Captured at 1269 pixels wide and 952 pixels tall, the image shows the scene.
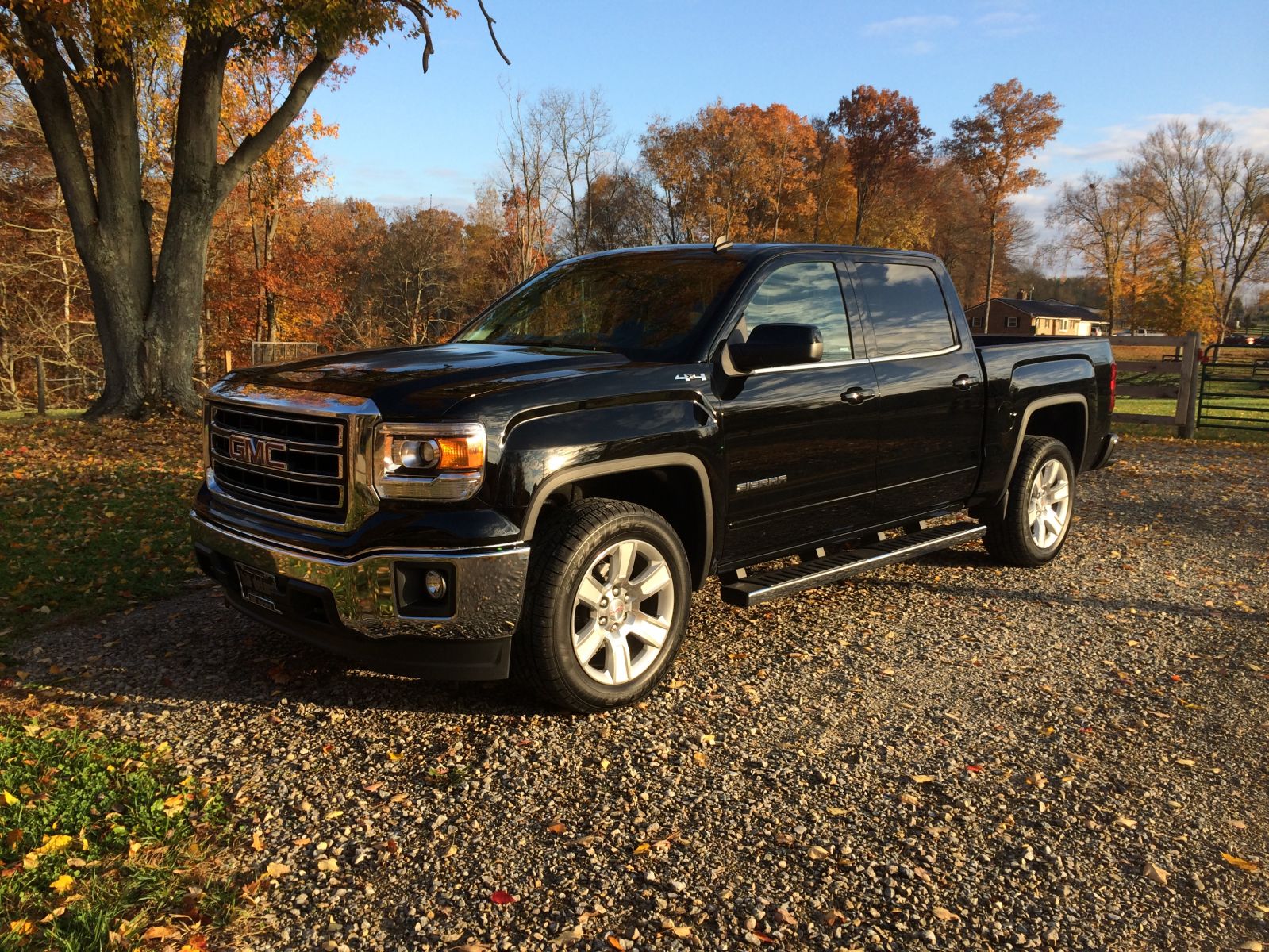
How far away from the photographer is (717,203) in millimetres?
53500

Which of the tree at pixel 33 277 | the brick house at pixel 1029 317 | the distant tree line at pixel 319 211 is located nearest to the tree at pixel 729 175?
the distant tree line at pixel 319 211

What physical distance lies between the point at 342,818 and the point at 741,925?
1.39 meters

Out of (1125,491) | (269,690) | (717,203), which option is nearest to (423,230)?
(717,203)

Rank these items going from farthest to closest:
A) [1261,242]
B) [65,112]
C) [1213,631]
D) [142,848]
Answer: [1261,242], [65,112], [1213,631], [142,848]

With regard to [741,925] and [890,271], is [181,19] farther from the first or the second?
[741,925]

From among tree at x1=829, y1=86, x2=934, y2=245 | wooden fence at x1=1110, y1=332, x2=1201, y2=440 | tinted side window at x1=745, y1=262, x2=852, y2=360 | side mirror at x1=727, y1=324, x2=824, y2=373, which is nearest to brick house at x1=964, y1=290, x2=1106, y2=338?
tree at x1=829, y1=86, x2=934, y2=245

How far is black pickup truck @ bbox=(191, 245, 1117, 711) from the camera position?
11.1ft

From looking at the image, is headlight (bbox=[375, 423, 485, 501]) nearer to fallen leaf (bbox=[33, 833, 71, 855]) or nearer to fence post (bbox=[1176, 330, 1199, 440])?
fallen leaf (bbox=[33, 833, 71, 855])

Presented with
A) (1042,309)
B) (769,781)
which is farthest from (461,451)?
(1042,309)

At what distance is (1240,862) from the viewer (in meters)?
2.91

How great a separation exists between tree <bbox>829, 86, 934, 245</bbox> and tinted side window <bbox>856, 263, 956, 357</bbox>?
58.2 metres

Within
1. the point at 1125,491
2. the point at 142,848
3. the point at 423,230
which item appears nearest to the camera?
the point at 142,848

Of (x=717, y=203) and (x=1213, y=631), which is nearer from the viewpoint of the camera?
(x=1213, y=631)

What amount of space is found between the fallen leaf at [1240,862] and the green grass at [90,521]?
5441mm
